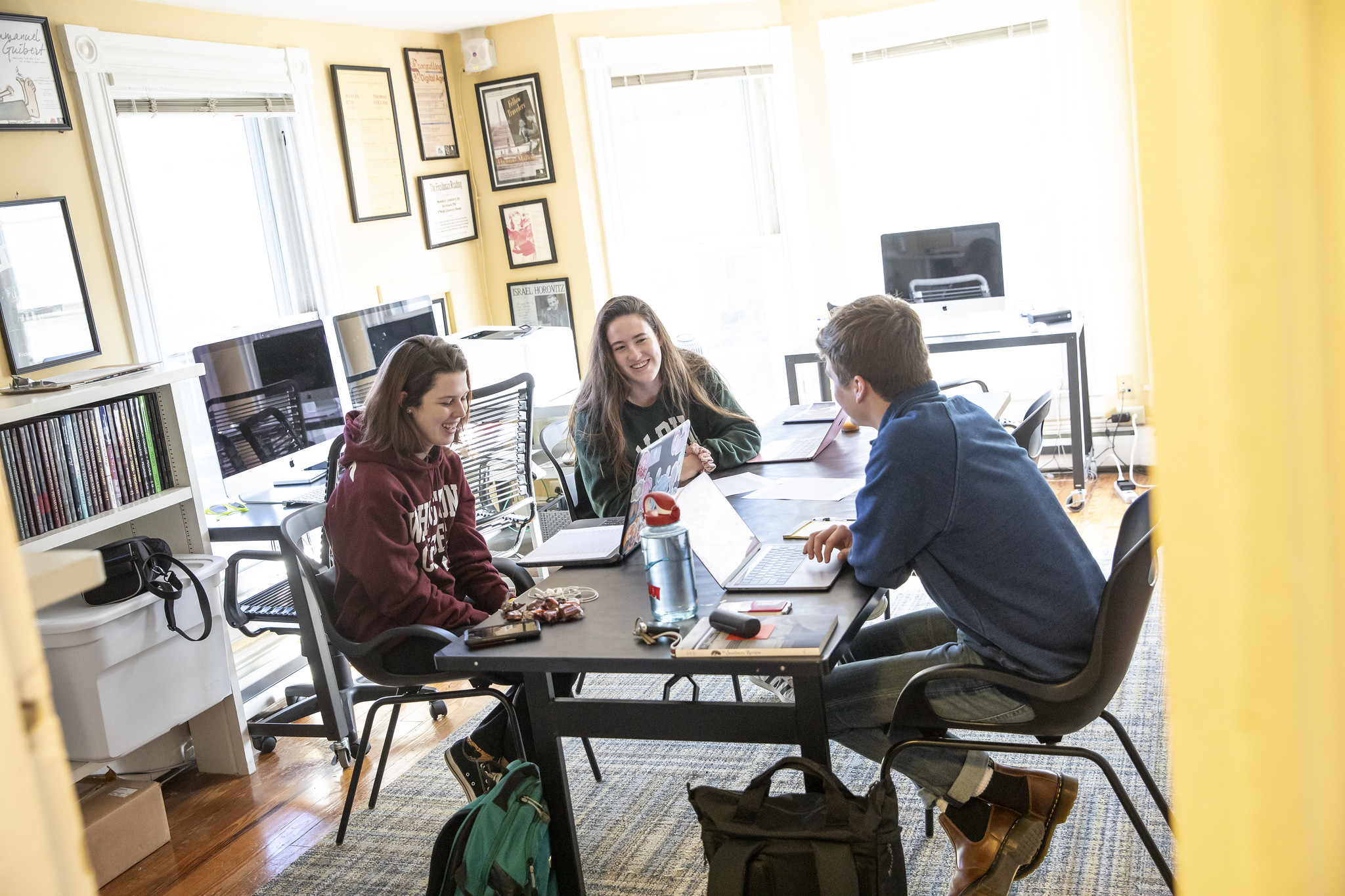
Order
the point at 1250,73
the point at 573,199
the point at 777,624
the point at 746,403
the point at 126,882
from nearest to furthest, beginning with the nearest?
the point at 1250,73
the point at 777,624
the point at 126,882
the point at 573,199
the point at 746,403

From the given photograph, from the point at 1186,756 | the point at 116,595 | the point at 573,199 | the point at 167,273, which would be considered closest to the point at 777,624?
the point at 1186,756

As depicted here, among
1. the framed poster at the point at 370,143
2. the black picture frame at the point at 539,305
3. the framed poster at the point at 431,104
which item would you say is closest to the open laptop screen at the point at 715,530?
the framed poster at the point at 370,143

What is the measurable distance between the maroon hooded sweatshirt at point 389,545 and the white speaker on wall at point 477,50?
9.99 feet

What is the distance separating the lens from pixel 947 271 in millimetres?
4871

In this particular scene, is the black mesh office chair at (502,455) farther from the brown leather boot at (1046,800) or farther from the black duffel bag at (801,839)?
the brown leather boot at (1046,800)

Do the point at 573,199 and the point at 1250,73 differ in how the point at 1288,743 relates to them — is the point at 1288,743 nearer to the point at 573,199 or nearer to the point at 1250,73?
the point at 1250,73

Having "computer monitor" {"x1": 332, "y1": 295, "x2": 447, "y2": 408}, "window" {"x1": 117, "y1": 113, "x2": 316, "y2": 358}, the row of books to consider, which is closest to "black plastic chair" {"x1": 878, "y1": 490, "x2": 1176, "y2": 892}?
the row of books

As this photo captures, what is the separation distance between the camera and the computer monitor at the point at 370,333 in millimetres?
4039

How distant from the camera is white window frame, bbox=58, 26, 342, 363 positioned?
11.2ft

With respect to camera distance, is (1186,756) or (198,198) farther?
(198,198)

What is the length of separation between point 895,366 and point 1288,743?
5.47 feet

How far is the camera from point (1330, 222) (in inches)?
12.8

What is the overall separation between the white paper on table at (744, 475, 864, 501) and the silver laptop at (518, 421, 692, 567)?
27 cm

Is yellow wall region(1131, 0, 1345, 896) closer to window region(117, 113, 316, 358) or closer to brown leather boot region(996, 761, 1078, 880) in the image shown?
brown leather boot region(996, 761, 1078, 880)
